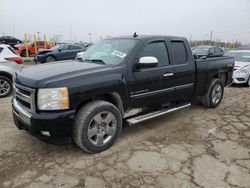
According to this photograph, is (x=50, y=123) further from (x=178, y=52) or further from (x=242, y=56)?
(x=242, y=56)


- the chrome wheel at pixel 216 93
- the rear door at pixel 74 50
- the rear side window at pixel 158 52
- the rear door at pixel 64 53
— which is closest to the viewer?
the rear side window at pixel 158 52

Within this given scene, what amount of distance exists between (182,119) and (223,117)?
3.29ft

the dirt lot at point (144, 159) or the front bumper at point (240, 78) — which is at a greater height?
the front bumper at point (240, 78)

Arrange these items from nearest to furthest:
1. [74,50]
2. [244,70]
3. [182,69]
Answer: [182,69] < [244,70] < [74,50]

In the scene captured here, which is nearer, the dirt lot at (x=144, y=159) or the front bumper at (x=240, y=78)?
the dirt lot at (x=144, y=159)

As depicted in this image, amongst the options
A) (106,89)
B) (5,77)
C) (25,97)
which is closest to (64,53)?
(5,77)

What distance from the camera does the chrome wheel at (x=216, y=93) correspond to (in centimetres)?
552

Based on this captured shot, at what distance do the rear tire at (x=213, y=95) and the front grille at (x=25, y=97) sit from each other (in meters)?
4.08

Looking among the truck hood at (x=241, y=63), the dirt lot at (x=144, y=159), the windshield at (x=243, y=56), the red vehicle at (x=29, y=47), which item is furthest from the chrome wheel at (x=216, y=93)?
the red vehicle at (x=29, y=47)

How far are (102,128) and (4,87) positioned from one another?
4.71 meters

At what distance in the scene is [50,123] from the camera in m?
2.82

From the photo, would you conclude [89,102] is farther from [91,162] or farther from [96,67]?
[91,162]

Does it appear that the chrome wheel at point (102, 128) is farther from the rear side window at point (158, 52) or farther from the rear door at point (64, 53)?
the rear door at point (64, 53)

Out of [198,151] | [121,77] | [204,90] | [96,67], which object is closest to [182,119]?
[204,90]
